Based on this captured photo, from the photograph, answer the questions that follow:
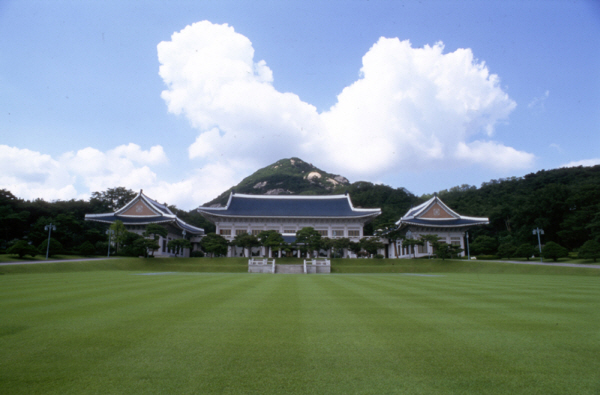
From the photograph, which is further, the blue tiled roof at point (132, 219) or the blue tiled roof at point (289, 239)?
the blue tiled roof at point (289, 239)

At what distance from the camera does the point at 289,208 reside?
4584 centimetres

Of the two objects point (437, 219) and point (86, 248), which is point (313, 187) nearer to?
point (437, 219)

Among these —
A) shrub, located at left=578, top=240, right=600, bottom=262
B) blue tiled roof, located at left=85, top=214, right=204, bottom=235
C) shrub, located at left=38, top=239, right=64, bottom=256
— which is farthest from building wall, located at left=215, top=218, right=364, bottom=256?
shrub, located at left=578, top=240, right=600, bottom=262

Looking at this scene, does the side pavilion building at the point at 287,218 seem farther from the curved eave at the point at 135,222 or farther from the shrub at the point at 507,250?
the shrub at the point at 507,250

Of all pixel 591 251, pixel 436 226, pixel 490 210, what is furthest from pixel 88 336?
pixel 490 210

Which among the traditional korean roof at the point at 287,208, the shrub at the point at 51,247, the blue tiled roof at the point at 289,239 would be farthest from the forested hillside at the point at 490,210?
the blue tiled roof at the point at 289,239

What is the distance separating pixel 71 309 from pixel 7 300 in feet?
8.74

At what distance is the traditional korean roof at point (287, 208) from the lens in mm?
42406

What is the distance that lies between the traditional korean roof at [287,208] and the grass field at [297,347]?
1339 inches

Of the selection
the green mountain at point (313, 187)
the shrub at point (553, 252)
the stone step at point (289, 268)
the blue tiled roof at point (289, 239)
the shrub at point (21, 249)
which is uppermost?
the green mountain at point (313, 187)

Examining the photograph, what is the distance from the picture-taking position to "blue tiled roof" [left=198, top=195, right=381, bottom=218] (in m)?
42.8

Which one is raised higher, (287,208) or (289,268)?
(287,208)

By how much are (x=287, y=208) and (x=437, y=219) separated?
18.9 meters

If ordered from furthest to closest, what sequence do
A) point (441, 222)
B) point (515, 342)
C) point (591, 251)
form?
point (441, 222) < point (591, 251) < point (515, 342)
